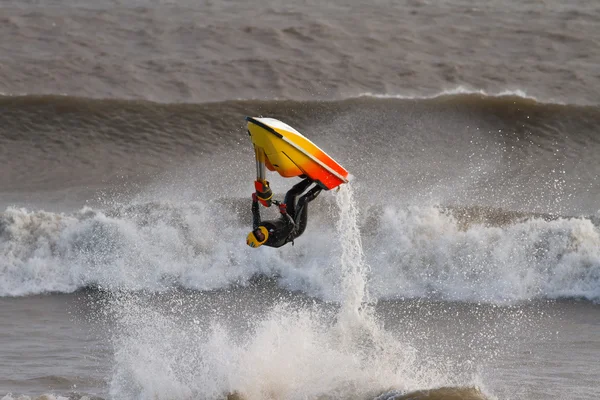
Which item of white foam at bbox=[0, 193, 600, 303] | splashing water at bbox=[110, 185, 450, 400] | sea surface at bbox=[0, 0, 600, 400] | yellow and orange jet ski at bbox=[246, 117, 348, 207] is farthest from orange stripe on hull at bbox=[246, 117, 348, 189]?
white foam at bbox=[0, 193, 600, 303]

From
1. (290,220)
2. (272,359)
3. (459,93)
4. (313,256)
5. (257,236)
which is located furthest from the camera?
(459,93)

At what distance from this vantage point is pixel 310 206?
1655cm

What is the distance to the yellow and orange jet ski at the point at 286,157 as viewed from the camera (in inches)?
402

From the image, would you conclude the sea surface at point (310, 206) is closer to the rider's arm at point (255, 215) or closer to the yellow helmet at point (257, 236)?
the rider's arm at point (255, 215)

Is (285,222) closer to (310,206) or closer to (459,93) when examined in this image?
(310,206)

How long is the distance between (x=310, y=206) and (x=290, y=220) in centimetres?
611

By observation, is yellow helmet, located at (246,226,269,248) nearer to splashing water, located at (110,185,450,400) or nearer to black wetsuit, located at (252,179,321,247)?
black wetsuit, located at (252,179,321,247)

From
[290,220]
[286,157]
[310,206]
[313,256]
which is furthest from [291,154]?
[310,206]

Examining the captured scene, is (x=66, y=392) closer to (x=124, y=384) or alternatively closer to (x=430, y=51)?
(x=124, y=384)

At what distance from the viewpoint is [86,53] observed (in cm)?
2198

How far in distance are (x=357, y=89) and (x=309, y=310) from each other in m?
7.72

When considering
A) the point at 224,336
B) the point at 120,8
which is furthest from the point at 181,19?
the point at 224,336

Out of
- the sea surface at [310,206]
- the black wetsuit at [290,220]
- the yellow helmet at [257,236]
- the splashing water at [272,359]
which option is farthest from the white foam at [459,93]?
the yellow helmet at [257,236]

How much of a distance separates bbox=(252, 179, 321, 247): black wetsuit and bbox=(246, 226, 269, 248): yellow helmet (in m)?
0.07
